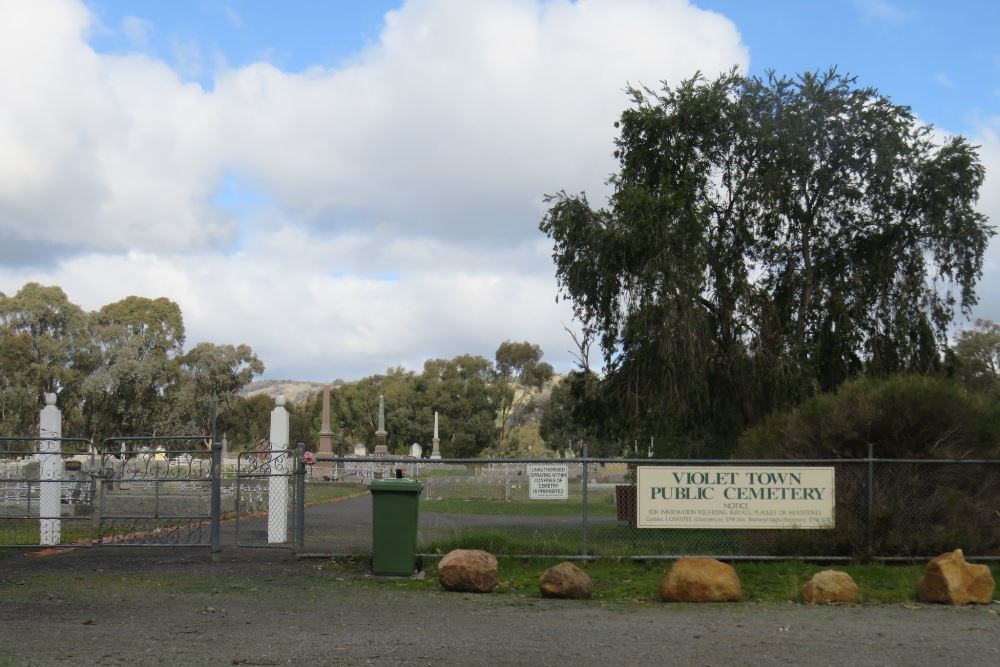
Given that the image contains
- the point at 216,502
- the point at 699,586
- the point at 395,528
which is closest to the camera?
the point at 699,586

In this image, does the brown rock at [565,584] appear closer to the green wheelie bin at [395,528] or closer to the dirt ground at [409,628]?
the dirt ground at [409,628]

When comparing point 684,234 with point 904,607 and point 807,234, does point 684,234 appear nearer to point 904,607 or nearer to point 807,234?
point 807,234

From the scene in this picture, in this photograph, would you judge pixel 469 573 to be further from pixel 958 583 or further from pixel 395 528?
pixel 958 583

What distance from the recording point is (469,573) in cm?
1138

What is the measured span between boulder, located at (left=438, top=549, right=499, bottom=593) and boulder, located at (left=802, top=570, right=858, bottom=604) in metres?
3.44

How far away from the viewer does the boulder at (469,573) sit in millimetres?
11398

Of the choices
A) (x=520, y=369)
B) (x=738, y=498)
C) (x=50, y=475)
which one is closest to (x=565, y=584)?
(x=738, y=498)

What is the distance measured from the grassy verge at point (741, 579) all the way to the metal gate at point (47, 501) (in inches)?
245

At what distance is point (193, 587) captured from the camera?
1161 cm

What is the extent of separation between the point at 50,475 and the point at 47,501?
1.83ft

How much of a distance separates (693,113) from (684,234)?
3.44 m

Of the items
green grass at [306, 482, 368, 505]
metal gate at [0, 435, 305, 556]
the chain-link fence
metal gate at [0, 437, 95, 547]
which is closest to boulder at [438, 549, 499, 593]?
the chain-link fence

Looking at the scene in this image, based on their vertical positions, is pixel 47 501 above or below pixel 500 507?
above

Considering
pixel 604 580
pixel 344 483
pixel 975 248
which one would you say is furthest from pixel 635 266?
pixel 344 483
